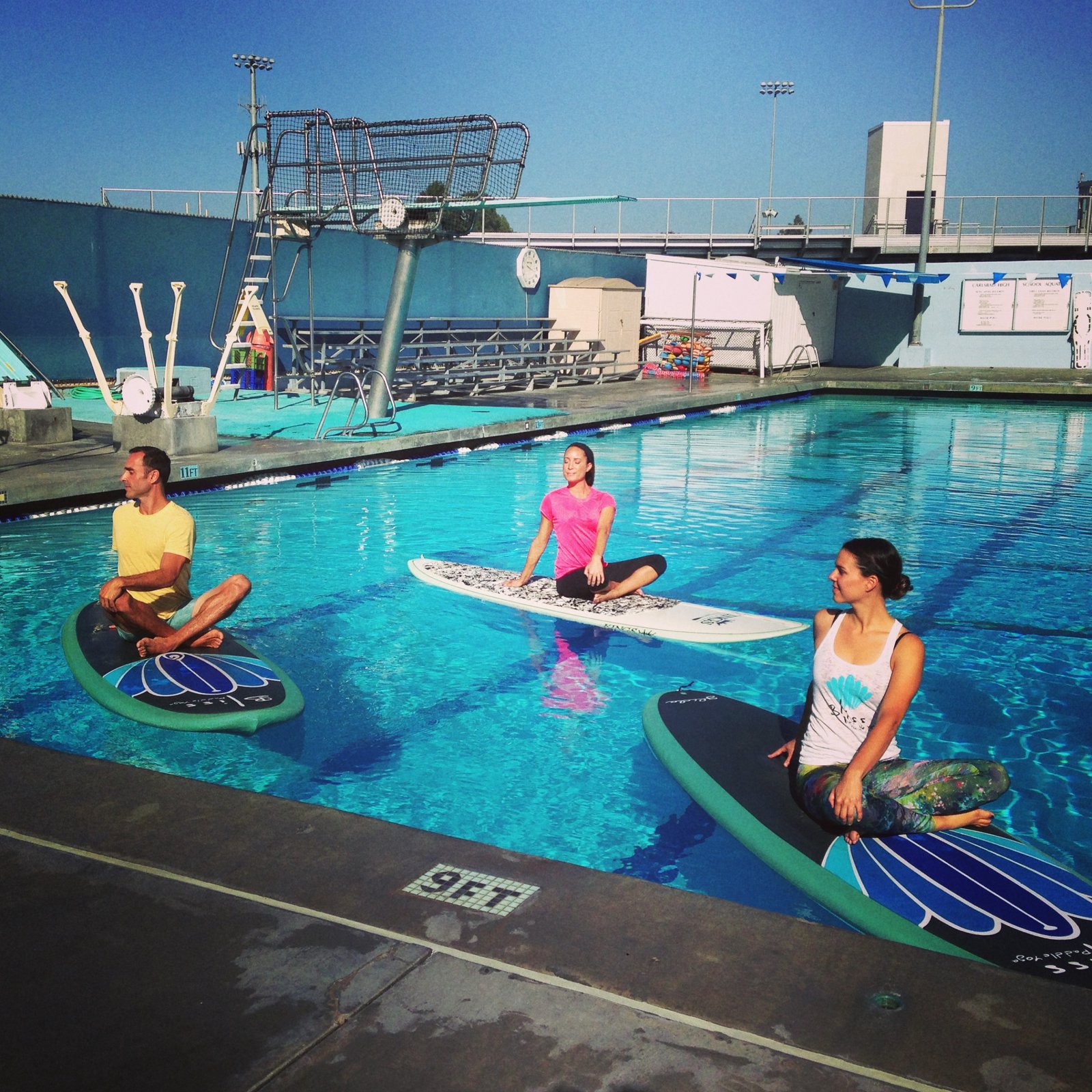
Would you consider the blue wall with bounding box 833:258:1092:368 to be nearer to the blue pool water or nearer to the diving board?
the diving board

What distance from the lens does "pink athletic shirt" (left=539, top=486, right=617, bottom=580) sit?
7.46 metres

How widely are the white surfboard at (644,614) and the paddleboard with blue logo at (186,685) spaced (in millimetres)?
2188

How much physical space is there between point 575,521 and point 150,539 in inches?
109

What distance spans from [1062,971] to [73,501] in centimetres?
1001

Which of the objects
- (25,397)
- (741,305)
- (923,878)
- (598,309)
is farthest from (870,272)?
(923,878)

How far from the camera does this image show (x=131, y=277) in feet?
61.3

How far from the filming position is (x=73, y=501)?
10.9m

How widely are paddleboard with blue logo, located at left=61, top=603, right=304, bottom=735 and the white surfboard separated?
7.18 ft

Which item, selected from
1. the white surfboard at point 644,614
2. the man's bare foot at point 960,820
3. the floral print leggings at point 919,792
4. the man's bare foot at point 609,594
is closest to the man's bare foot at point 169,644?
the white surfboard at point 644,614

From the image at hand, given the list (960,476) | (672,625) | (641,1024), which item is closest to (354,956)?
(641,1024)

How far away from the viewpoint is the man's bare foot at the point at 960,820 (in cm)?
402

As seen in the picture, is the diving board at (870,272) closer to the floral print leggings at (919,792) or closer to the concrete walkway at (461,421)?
the concrete walkway at (461,421)

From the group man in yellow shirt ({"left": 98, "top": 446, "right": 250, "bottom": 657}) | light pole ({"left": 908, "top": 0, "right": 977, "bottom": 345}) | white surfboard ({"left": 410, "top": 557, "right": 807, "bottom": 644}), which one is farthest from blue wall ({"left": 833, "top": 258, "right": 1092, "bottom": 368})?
man in yellow shirt ({"left": 98, "top": 446, "right": 250, "bottom": 657})

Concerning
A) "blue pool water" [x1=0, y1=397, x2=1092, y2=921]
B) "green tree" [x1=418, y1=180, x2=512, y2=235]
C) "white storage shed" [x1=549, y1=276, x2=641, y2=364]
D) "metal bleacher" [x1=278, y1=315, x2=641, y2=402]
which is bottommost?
"blue pool water" [x1=0, y1=397, x2=1092, y2=921]
